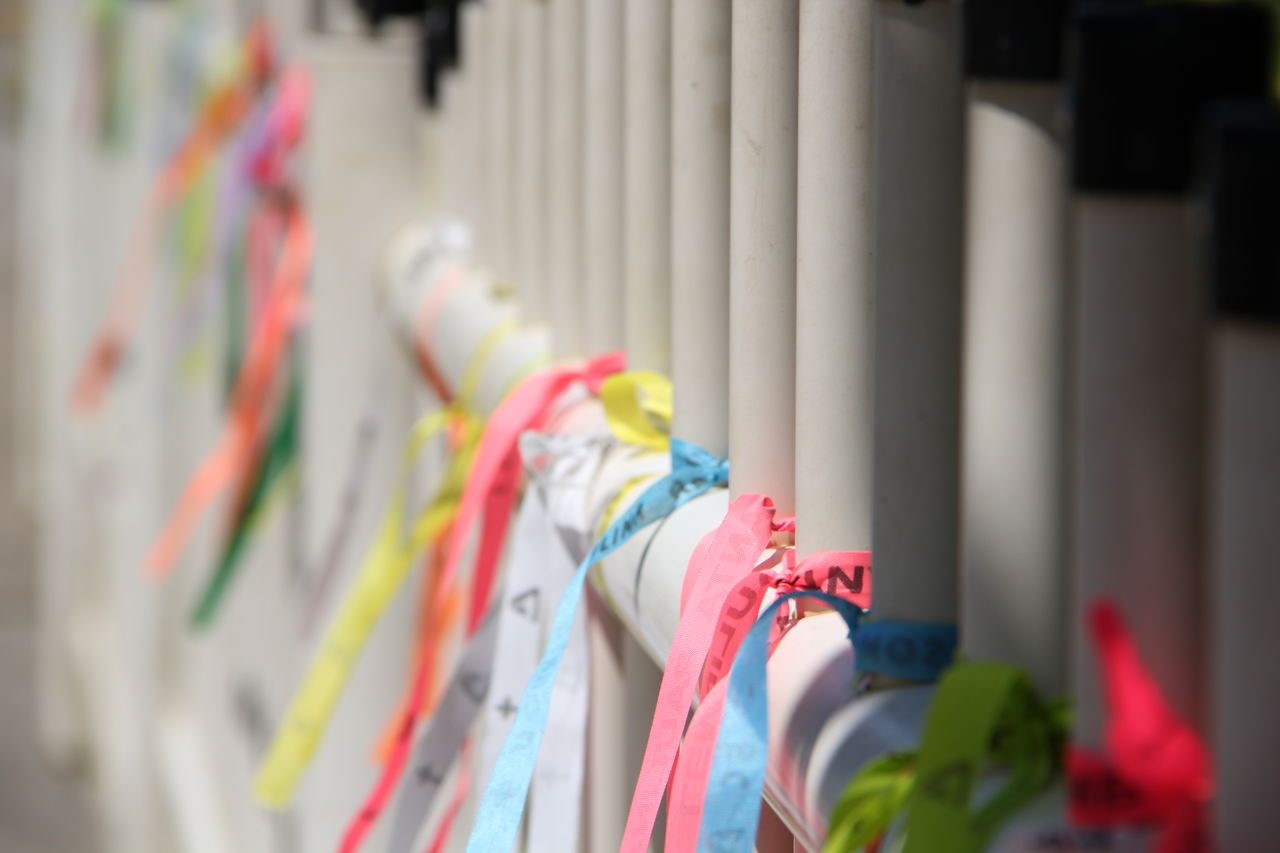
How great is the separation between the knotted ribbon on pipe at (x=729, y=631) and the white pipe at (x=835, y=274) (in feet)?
0.03

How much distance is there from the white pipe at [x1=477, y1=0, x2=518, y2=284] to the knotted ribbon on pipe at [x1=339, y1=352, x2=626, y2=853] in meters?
0.14

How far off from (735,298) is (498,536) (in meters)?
0.25

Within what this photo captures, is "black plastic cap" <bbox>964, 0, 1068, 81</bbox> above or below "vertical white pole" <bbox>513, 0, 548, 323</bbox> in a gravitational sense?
above

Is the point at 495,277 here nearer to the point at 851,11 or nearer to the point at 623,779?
the point at 623,779

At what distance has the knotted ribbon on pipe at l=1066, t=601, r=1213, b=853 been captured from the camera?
26 cm

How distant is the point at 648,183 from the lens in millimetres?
575

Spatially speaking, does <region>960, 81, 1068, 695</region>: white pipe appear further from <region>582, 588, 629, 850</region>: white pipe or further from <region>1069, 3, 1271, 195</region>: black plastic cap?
<region>582, 588, 629, 850</region>: white pipe

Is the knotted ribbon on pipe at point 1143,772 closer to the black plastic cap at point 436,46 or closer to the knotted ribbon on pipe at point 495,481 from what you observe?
the knotted ribbon on pipe at point 495,481

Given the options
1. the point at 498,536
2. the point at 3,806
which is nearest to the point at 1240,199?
the point at 498,536

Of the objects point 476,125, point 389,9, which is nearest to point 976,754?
point 476,125

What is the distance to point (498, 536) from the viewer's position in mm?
692

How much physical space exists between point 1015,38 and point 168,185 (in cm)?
147

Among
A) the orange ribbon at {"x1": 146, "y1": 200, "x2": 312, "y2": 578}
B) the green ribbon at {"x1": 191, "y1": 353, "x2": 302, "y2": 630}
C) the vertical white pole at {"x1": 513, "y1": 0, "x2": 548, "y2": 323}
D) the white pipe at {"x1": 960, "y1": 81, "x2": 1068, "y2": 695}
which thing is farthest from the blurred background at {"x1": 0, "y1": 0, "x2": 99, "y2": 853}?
the white pipe at {"x1": 960, "y1": 81, "x2": 1068, "y2": 695}

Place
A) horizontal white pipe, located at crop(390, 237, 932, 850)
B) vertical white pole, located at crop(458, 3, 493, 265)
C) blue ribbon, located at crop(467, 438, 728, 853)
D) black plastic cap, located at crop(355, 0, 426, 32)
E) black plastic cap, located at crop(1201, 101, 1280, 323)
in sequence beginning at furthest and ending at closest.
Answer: black plastic cap, located at crop(355, 0, 426, 32) → vertical white pole, located at crop(458, 3, 493, 265) → blue ribbon, located at crop(467, 438, 728, 853) → horizontal white pipe, located at crop(390, 237, 932, 850) → black plastic cap, located at crop(1201, 101, 1280, 323)
